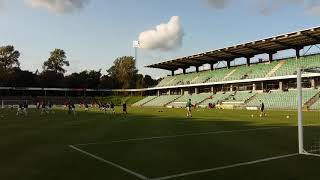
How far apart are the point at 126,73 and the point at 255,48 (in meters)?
83.0

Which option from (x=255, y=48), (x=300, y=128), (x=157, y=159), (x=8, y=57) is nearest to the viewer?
(x=157, y=159)

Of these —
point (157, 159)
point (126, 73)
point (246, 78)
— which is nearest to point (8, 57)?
point (126, 73)

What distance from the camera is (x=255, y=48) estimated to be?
276 feet

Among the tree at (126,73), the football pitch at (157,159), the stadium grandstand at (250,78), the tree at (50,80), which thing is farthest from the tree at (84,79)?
the football pitch at (157,159)

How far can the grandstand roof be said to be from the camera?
70938mm

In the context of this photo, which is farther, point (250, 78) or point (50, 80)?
point (50, 80)

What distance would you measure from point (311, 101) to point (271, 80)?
54.4 ft

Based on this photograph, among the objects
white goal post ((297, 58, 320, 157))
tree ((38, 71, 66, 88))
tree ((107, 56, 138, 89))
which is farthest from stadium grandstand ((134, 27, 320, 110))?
tree ((38, 71, 66, 88))

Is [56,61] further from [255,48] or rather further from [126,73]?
[255,48]

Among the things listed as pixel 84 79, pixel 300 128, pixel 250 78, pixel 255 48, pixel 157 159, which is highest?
pixel 255 48

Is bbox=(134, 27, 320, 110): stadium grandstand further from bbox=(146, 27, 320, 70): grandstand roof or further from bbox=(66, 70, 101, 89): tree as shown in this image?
bbox=(66, 70, 101, 89): tree

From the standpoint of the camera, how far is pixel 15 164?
1309 cm

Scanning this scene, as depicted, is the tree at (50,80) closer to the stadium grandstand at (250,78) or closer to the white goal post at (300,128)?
the stadium grandstand at (250,78)

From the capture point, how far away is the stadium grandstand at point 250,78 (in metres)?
71.5
